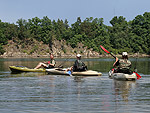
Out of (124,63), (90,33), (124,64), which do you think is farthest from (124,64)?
(90,33)

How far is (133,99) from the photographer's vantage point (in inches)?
530

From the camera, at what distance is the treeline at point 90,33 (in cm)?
14825

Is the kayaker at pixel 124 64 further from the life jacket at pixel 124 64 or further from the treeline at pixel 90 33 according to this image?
the treeline at pixel 90 33

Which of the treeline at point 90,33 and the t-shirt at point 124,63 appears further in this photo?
the treeline at point 90,33

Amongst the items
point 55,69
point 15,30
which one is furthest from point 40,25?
point 55,69

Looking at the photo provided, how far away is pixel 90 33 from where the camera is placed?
158000 mm

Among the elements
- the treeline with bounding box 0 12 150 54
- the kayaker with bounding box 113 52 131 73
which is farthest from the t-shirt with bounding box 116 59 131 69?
the treeline with bounding box 0 12 150 54

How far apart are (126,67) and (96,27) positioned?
13995cm

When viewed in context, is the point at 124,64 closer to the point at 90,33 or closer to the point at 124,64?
the point at 124,64

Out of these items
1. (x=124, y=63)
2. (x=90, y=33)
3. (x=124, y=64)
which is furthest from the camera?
(x=90, y=33)

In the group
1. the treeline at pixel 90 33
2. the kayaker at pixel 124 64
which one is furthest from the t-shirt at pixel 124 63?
the treeline at pixel 90 33

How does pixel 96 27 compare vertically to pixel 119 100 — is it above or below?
above

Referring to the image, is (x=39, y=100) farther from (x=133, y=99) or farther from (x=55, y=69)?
(x=55, y=69)

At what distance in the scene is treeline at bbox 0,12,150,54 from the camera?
148250 mm
